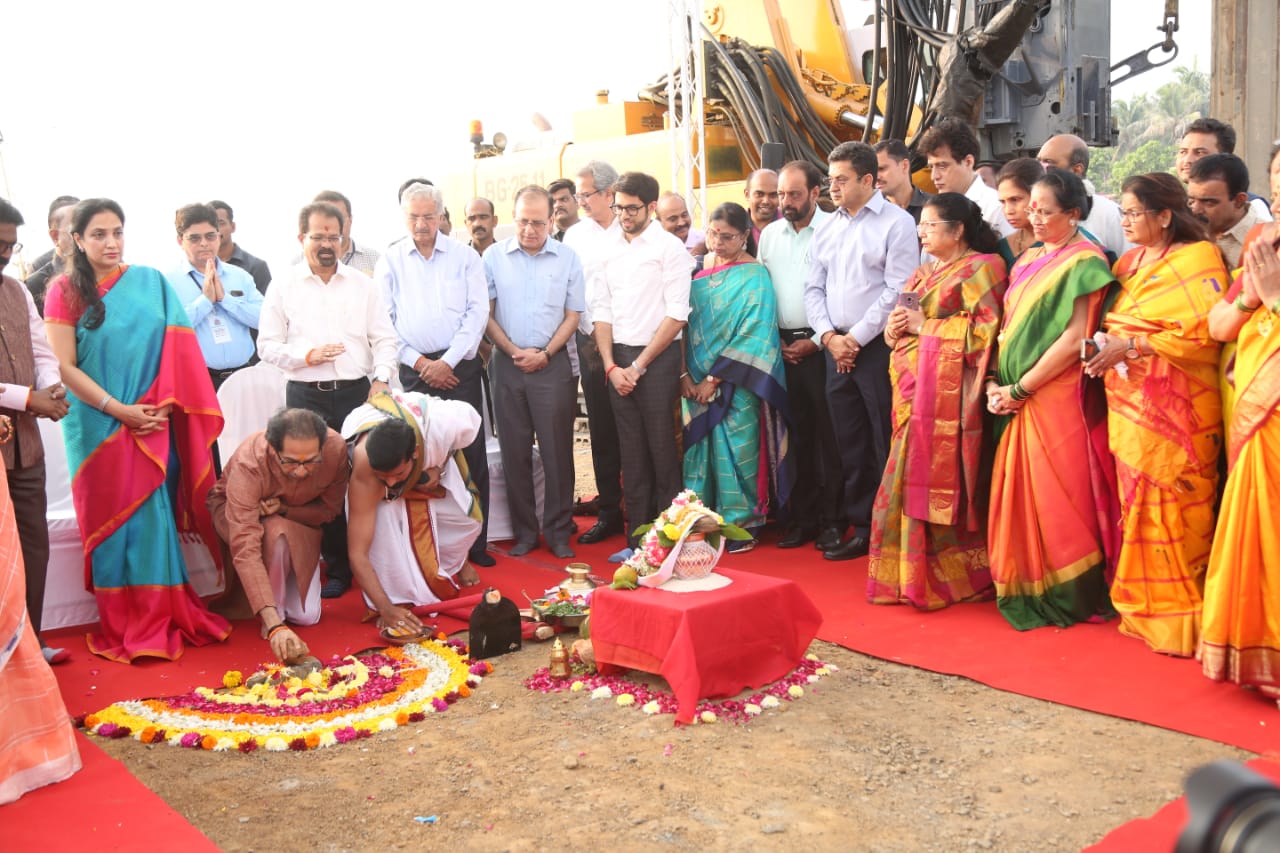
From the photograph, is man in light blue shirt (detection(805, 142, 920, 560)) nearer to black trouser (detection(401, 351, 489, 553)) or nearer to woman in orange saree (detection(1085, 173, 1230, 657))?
woman in orange saree (detection(1085, 173, 1230, 657))

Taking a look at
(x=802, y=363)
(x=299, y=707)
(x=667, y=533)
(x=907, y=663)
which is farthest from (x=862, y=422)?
(x=299, y=707)

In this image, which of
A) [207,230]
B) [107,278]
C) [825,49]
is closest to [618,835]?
[107,278]

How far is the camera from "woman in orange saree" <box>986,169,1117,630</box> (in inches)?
169

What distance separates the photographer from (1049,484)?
435 cm

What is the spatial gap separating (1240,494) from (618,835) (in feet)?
7.23

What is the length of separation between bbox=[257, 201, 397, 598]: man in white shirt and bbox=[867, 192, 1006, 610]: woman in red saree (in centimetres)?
238

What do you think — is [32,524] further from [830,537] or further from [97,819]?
[830,537]

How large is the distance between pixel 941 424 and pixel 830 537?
1139mm

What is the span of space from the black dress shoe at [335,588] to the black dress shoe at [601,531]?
131 centimetres

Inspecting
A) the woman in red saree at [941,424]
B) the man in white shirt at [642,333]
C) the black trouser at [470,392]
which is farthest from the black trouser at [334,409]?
the woman in red saree at [941,424]

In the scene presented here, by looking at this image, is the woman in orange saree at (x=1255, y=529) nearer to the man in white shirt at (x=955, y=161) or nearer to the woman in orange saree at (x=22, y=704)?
the man in white shirt at (x=955, y=161)

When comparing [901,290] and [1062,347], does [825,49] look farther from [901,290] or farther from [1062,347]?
[1062,347]

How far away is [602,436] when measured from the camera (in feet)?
20.9

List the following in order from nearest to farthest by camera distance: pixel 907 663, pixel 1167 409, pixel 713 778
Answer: pixel 713 778, pixel 1167 409, pixel 907 663
